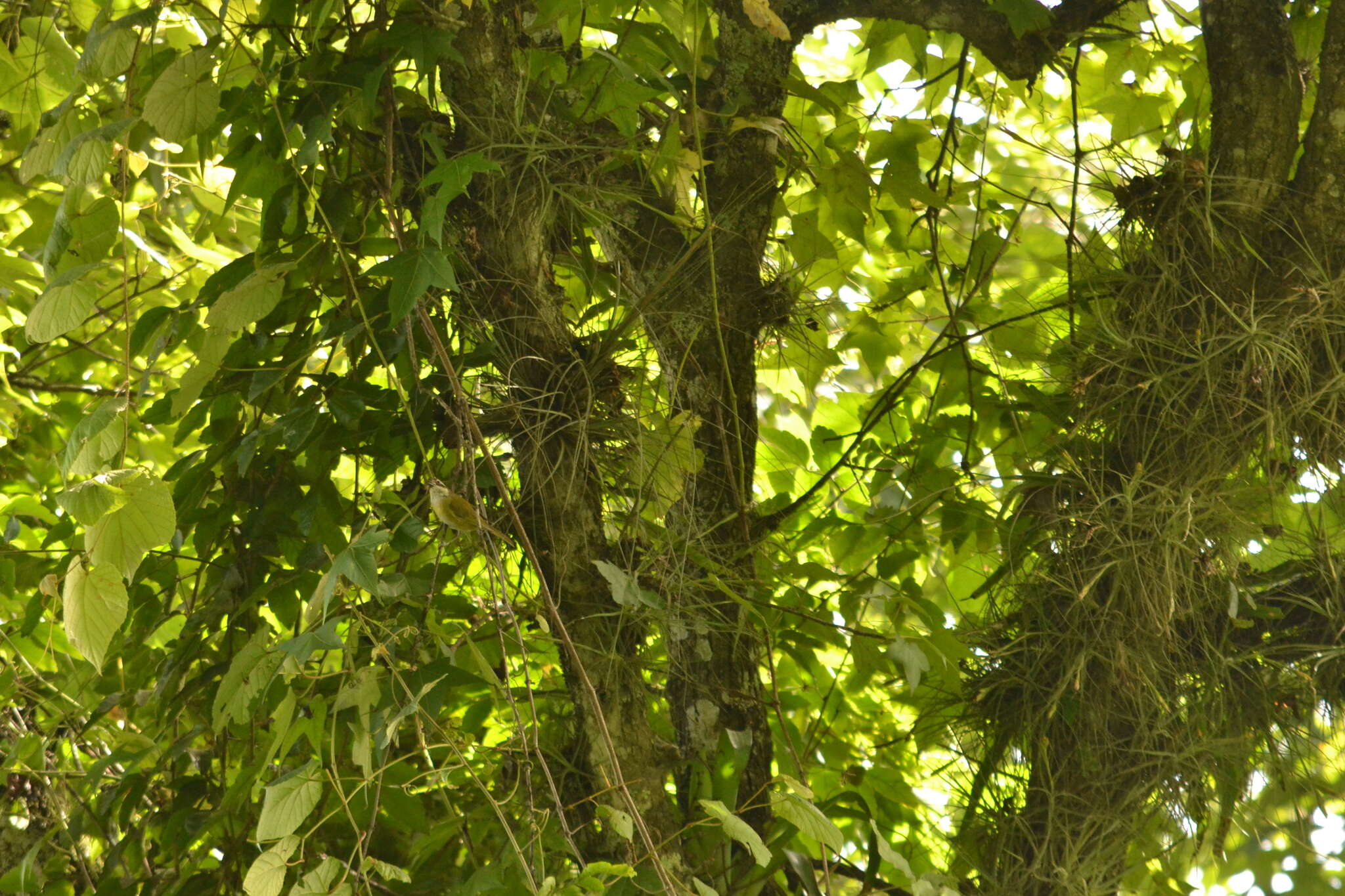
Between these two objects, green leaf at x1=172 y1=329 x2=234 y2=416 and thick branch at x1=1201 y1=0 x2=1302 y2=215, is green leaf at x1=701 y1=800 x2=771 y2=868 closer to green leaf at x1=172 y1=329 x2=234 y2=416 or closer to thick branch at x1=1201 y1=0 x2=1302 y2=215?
green leaf at x1=172 y1=329 x2=234 y2=416

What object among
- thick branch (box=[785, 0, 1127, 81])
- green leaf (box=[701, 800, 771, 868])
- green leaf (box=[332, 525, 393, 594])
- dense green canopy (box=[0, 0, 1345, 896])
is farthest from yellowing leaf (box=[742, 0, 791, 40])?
green leaf (box=[701, 800, 771, 868])

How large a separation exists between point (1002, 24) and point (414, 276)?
759 mm

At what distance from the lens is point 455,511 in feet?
2.71

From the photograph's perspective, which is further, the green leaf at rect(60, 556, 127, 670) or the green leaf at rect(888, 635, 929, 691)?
the green leaf at rect(888, 635, 929, 691)

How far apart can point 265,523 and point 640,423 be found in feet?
1.28

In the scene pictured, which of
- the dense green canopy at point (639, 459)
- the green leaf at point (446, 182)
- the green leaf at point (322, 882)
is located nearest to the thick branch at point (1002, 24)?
the dense green canopy at point (639, 459)

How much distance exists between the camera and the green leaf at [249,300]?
917 mm

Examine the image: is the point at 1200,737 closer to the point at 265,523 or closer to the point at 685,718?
the point at 685,718

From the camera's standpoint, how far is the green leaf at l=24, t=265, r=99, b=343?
82cm

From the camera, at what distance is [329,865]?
0.81m

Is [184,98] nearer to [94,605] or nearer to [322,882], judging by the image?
[94,605]

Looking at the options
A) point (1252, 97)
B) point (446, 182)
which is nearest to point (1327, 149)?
point (1252, 97)

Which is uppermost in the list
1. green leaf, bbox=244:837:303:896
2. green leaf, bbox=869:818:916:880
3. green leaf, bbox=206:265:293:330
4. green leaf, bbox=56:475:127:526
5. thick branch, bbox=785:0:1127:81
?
thick branch, bbox=785:0:1127:81

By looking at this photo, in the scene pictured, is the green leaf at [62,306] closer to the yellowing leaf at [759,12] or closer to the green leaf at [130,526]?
the green leaf at [130,526]
